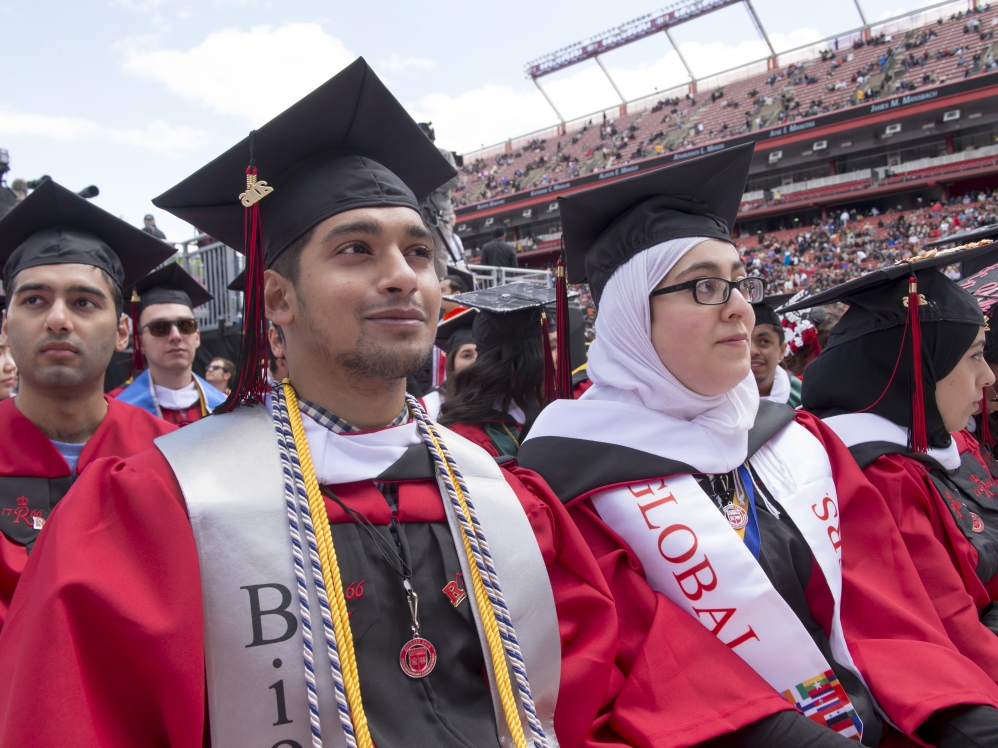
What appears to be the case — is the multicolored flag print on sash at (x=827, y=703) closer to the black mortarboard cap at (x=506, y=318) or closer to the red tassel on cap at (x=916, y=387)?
the red tassel on cap at (x=916, y=387)

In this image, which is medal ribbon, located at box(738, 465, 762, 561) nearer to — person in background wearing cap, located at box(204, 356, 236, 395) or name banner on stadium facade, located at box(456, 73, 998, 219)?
person in background wearing cap, located at box(204, 356, 236, 395)

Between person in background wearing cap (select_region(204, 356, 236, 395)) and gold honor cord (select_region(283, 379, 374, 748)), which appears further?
person in background wearing cap (select_region(204, 356, 236, 395))

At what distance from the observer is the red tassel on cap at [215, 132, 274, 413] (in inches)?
65.3

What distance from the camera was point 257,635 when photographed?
133 centimetres

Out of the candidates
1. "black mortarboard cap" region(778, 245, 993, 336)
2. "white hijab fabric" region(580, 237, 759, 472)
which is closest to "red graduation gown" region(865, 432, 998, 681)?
"black mortarboard cap" region(778, 245, 993, 336)

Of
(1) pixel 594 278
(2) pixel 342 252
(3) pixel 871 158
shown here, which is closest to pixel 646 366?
(1) pixel 594 278

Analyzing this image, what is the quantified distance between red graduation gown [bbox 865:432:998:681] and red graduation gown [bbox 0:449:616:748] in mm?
2169

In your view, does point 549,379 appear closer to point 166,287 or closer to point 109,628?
point 109,628

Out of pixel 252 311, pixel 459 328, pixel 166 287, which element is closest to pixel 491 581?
pixel 252 311

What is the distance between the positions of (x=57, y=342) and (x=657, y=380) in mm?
2072

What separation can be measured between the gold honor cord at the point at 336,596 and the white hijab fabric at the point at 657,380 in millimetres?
1052

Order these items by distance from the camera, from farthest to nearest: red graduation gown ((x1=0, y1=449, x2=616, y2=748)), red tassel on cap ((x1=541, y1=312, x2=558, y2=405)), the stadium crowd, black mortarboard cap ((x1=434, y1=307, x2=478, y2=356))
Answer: black mortarboard cap ((x1=434, y1=307, x2=478, y2=356)) → red tassel on cap ((x1=541, y1=312, x2=558, y2=405)) → the stadium crowd → red graduation gown ((x1=0, y1=449, x2=616, y2=748))

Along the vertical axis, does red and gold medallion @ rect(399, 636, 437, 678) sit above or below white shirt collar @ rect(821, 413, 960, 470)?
below

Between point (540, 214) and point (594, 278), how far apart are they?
43970 millimetres
